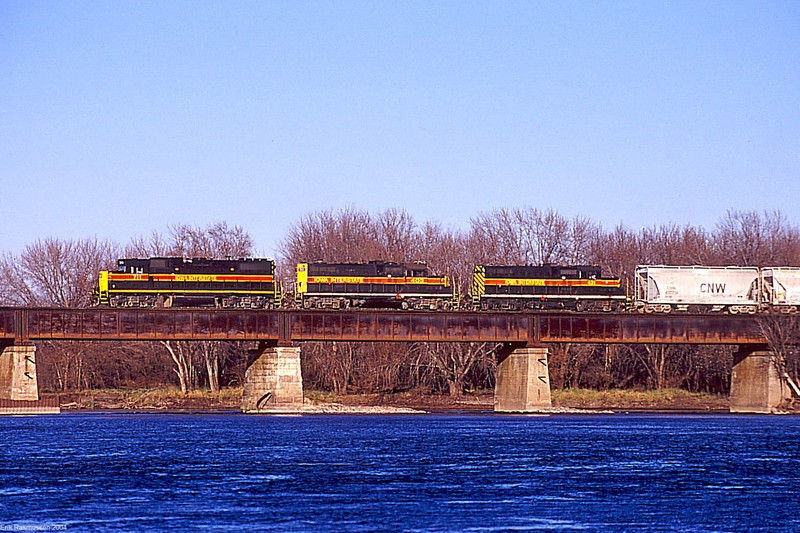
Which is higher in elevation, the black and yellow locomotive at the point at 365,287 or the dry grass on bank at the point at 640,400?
the black and yellow locomotive at the point at 365,287

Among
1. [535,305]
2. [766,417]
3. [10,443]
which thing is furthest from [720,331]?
[10,443]

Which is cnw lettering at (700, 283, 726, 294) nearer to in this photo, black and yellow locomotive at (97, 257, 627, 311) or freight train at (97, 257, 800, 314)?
freight train at (97, 257, 800, 314)

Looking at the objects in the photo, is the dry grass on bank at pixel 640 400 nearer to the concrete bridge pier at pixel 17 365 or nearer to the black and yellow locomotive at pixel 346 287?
the black and yellow locomotive at pixel 346 287

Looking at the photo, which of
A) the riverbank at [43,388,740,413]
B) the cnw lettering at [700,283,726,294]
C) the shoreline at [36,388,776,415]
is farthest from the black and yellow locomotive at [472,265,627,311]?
the riverbank at [43,388,740,413]

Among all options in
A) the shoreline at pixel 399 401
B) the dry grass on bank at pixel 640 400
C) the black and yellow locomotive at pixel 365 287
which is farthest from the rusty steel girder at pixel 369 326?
the dry grass on bank at pixel 640 400

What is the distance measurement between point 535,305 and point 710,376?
25684mm

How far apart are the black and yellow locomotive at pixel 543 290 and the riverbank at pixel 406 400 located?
13851 mm

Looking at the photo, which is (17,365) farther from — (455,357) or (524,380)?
(455,357)

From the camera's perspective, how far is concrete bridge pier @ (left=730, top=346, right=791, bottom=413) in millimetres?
83812

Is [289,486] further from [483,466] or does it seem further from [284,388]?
[284,388]

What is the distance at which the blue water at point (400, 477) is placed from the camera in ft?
111

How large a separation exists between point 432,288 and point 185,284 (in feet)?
56.3

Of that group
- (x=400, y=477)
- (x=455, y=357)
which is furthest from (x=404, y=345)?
(x=400, y=477)

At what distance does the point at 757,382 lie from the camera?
84938 millimetres
